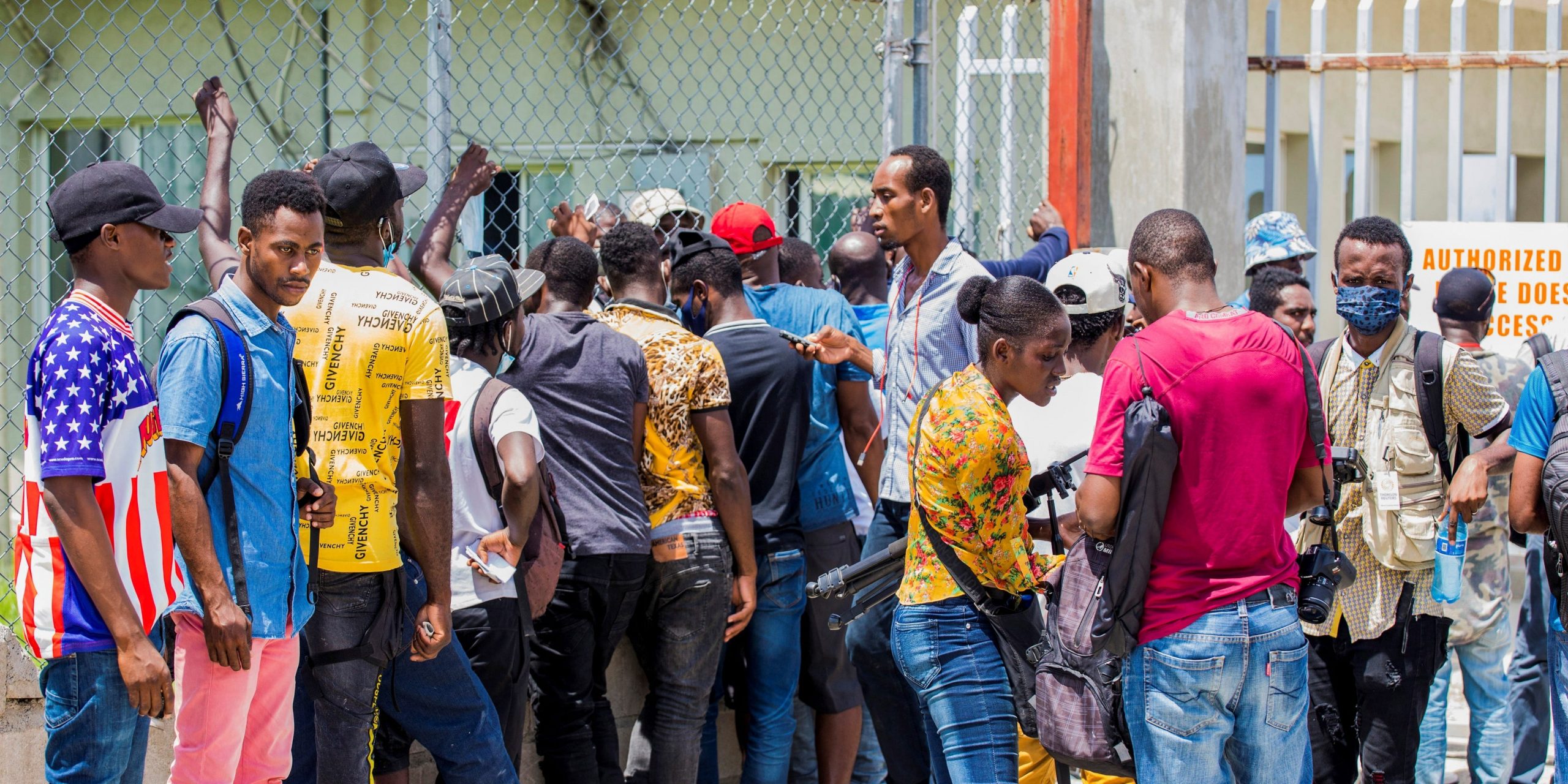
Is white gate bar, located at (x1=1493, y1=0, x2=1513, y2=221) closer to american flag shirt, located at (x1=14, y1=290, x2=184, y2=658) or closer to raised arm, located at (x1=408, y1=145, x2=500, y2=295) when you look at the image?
→ raised arm, located at (x1=408, y1=145, x2=500, y2=295)

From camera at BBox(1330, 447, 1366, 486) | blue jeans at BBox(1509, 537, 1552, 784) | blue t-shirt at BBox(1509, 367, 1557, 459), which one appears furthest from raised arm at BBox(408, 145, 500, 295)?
blue jeans at BBox(1509, 537, 1552, 784)

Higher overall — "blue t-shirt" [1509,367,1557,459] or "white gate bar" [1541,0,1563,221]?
"white gate bar" [1541,0,1563,221]

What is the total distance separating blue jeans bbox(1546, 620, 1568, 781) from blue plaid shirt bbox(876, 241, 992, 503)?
1.77m

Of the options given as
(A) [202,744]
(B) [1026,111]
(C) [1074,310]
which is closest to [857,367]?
(C) [1074,310]

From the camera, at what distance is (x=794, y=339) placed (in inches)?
177

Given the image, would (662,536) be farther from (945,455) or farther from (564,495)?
(945,455)

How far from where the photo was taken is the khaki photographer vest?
14.2ft

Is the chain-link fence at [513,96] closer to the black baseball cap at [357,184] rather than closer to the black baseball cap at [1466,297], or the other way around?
the black baseball cap at [1466,297]

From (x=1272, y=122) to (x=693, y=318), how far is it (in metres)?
3.17

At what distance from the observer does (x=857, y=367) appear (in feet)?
15.6

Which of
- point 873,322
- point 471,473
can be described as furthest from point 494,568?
point 873,322

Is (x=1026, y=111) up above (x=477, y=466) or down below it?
above

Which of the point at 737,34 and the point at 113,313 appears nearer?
the point at 113,313

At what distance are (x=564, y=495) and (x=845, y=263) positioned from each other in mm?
1961
